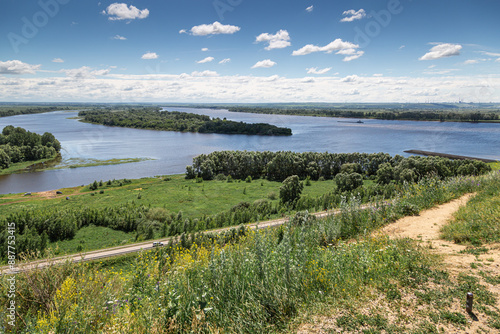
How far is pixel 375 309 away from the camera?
208 inches

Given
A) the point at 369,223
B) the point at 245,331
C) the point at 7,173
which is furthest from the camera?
the point at 7,173

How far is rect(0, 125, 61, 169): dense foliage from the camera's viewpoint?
79637 millimetres

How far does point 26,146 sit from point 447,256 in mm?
104492

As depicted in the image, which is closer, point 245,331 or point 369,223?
point 245,331

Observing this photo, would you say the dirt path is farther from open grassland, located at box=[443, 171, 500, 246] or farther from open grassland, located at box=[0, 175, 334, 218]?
open grassland, located at box=[0, 175, 334, 218]

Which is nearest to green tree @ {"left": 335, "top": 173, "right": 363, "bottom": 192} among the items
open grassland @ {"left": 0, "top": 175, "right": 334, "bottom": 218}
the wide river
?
open grassland @ {"left": 0, "top": 175, "right": 334, "bottom": 218}

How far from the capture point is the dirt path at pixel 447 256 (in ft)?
16.2

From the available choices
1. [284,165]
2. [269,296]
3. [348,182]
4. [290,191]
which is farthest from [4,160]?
[269,296]

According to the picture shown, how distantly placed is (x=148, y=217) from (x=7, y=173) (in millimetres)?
57072

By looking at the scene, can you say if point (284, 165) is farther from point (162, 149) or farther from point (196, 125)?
point (196, 125)

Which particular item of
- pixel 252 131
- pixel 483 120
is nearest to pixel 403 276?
pixel 252 131

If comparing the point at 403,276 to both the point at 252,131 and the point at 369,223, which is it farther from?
the point at 252,131

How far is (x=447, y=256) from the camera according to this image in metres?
7.17

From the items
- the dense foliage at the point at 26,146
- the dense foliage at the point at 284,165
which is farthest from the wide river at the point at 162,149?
the dense foliage at the point at 284,165
